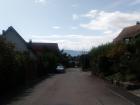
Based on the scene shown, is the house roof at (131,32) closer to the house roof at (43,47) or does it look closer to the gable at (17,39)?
the gable at (17,39)

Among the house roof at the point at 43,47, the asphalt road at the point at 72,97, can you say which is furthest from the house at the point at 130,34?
the asphalt road at the point at 72,97

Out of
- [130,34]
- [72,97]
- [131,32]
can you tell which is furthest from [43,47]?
[72,97]

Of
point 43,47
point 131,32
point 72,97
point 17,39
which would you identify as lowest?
point 72,97

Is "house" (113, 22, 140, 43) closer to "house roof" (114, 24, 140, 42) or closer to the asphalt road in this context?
"house roof" (114, 24, 140, 42)

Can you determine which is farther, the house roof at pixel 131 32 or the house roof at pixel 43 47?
the house roof at pixel 43 47

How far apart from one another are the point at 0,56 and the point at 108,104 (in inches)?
368

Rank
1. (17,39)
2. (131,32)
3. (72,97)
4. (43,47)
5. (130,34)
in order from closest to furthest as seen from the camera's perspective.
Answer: (72,97)
(17,39)
(130,34)
(131,32)
(43,47)

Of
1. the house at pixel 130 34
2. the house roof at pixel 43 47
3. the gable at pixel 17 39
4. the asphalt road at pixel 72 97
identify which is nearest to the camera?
the asphalt road at pixel 72 97

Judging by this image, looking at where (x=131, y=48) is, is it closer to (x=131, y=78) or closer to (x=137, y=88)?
(x=131, y=78)

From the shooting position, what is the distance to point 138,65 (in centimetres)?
3716

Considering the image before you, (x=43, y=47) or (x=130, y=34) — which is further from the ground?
(x=130, y=34)

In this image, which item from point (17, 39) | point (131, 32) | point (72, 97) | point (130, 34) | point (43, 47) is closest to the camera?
point (72, 97)

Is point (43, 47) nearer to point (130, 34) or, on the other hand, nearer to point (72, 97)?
point (130, 34)

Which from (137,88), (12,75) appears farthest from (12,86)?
(137,88)
